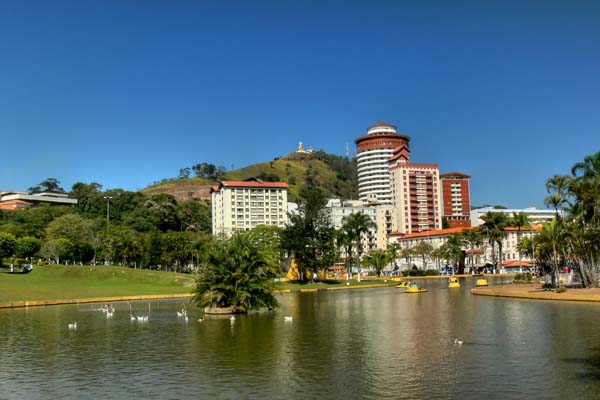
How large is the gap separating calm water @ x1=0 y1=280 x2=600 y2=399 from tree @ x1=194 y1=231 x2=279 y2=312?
3.11m

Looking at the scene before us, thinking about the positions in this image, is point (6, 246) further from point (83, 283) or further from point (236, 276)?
point (236, 276)

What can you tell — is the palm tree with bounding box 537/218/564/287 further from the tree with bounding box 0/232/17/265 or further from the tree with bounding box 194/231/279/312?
the tree with bounding box 0/232/17/265

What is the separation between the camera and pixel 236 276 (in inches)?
2232

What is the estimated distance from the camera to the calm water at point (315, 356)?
81.5 feet

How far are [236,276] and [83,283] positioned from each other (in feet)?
169

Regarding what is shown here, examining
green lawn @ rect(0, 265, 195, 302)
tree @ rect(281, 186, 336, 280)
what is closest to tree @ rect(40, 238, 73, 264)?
green lawn @ rect(0, 265, 195, 302)

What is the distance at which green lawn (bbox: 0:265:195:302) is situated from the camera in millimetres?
81875

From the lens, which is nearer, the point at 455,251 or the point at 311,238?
the point at 311,238

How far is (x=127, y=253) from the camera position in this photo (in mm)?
139000

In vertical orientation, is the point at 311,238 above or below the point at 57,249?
above

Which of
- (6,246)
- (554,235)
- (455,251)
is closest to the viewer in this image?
(554,235)

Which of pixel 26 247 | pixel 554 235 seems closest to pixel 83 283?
pixel 26 247

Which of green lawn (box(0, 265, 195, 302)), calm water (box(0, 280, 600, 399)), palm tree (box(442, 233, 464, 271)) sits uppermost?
palm tree (box(442, 233, 464, 271))

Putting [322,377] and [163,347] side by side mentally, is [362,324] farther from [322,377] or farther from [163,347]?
[322,377]
